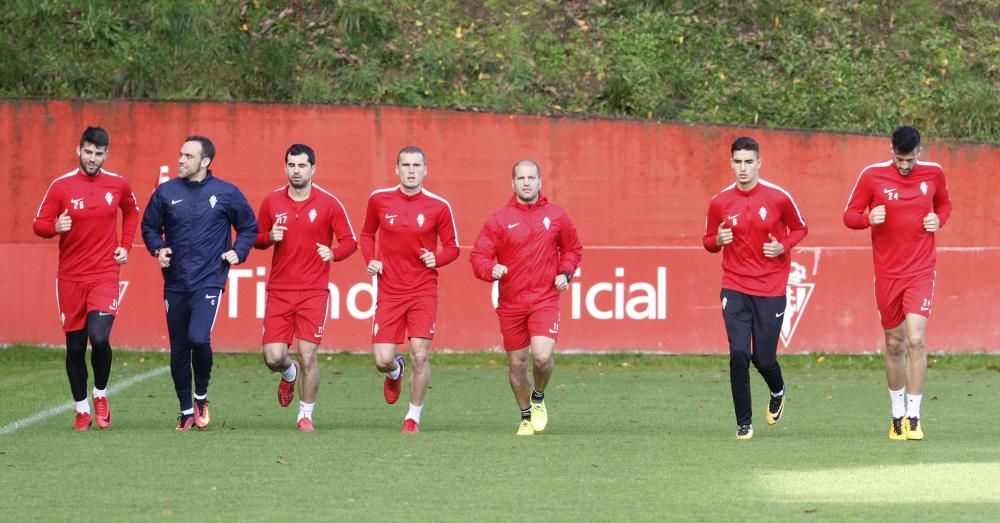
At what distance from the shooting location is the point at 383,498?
28.5 feet

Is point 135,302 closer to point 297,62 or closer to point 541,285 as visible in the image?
point 297,62

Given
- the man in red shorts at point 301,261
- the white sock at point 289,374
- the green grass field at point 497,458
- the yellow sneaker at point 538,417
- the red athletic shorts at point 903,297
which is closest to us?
the green grass field at point 497,458

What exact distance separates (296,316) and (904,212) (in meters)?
4.60

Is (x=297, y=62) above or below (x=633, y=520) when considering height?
above

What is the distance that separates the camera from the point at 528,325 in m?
12.1

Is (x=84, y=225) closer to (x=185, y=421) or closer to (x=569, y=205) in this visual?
(x=185, y=421)

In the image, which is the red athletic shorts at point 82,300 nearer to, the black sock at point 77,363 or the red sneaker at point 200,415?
the black sock at point 77,363

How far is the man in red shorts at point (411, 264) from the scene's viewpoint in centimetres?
1227

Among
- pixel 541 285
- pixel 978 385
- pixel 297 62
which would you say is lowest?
pixel 978 385

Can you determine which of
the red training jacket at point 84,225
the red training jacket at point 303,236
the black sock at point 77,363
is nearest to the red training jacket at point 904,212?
the red training jacket at point 303,236

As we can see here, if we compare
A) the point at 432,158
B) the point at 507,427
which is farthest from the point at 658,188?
the point at 507,427

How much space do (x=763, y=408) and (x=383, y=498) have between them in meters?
6.86

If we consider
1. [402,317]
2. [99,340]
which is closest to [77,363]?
[99,340]

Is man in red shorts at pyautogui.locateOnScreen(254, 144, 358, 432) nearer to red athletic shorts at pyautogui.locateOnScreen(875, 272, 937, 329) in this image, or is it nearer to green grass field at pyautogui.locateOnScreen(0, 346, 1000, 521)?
green grass field at pyautogui.locateOnScreen(0, 346, 1000, 521)
